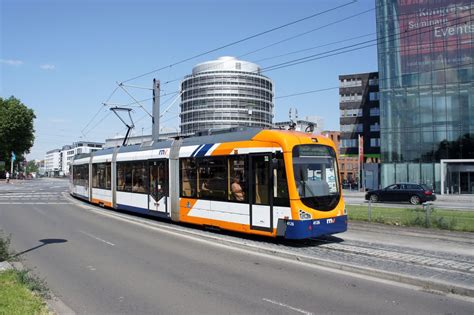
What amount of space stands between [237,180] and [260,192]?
100 centimetres

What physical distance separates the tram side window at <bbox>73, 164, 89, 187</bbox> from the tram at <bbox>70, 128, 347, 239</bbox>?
36.8ft

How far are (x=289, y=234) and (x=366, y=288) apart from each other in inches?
138

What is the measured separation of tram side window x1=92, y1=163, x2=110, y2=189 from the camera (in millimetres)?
22141

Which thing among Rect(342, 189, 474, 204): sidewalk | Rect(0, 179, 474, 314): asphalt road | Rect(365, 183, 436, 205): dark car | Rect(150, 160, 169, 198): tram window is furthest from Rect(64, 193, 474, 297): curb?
Rect(342, 189, 474, 204): sidewalk

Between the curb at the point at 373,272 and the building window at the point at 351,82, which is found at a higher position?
the building window at the point at 351,82

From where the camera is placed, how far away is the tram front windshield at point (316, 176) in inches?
431

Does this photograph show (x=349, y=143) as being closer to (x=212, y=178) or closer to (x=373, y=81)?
(x=373, y=81)

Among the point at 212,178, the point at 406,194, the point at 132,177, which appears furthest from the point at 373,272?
the point at 406,194

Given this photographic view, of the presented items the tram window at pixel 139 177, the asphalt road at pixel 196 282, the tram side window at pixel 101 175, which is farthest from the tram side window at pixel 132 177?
the asphalt road at pixel 196 282

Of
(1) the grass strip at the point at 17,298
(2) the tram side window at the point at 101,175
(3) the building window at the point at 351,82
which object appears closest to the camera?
(1) the grass strip at the point at 17,298

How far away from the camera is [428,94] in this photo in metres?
48.8

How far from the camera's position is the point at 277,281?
25.5 ft

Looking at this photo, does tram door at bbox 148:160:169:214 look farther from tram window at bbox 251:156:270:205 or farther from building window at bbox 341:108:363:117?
building window at bbox 341:108:363:117

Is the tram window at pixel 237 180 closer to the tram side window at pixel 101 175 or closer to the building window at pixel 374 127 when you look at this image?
the tram side window at pixel 101 175
